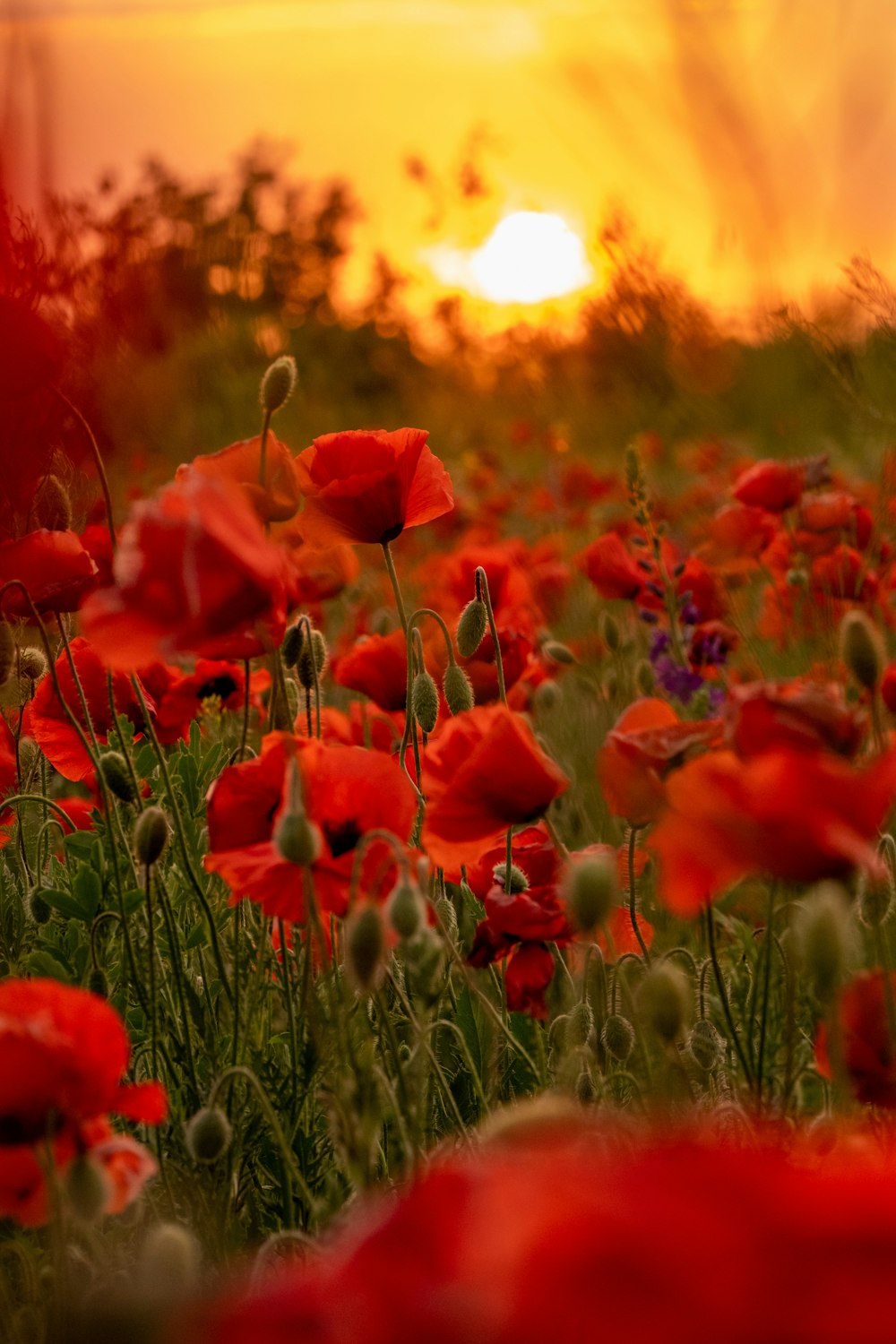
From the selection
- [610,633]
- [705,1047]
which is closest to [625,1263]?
[705,1047]

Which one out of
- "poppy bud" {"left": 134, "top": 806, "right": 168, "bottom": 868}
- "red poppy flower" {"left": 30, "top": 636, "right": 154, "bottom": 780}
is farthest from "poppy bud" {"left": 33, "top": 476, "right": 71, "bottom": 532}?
"poppy bud" {"left": 134, "top": 806, "right": 168, "bottom": 868}

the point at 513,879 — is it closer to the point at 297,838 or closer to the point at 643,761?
the point at 643,761

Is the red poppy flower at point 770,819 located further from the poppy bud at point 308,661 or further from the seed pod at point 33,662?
the seed pod at point 33,662

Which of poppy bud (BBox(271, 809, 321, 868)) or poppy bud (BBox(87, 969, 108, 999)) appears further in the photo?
poppy bud (BBox(87, 969, 108, 999))

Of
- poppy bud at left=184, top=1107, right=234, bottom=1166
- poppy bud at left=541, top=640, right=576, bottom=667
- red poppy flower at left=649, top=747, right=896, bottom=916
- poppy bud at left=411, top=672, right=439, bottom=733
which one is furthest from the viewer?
poppy bud at left=541, top=640, right=576, bottom=667

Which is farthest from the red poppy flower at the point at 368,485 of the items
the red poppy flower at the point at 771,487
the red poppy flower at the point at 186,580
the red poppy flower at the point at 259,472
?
the red poppy flower at the point at 771,487

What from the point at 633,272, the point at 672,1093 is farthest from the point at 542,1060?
the point at 633,272

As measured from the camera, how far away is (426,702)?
4.92 ft

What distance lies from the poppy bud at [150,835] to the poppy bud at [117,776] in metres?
0.15

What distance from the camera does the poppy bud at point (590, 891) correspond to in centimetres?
85

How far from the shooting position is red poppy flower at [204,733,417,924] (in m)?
1.03

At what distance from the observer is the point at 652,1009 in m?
0.84

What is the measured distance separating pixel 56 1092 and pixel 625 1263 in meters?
0.50

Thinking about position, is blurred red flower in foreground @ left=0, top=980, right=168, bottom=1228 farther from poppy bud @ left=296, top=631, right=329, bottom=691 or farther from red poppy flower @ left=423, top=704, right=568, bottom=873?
poppy bud @ left=296, top=631, right=329, bottom=691
